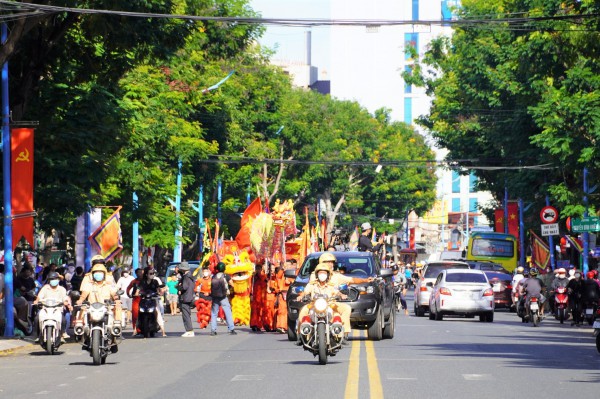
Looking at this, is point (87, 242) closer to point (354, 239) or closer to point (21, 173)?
point (21, 173)

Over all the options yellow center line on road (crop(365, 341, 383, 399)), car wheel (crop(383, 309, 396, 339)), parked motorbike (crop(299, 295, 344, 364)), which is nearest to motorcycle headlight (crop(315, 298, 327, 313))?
parked motorbike (crop(299, 295, 344, 364))

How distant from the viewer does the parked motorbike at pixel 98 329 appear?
71.3 feet

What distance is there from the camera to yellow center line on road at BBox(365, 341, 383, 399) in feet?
51.4

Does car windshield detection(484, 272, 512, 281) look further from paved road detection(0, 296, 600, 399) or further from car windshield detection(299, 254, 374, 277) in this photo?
car windshield detection(299, 254, 374, 277)

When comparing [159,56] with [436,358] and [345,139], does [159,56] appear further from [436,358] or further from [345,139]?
[345,139]

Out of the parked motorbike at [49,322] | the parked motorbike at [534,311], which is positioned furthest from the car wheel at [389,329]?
the parked motorbike at [534,311]

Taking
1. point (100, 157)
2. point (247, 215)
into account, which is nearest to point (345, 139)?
point (247, 215)

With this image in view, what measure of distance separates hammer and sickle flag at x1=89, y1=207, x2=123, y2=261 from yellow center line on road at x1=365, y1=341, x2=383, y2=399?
45.9ft

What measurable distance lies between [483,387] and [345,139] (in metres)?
86.3

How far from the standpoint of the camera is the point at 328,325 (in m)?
20.5

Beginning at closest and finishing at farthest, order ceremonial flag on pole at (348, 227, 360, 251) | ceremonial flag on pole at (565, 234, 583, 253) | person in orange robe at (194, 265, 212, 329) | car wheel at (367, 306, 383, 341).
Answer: car wheel at (367, 306, 383, 341) < person in orange robe at (194, 265, 212, 329) < ceremonial flag on pole at (565, 234, 583, 253) < ceremonial flag on pole at (348, 227, 360, 251)

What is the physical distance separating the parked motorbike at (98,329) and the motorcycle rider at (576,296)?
1882cm

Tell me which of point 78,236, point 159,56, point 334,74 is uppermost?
point 334,74

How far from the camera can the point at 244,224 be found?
43531 mm
